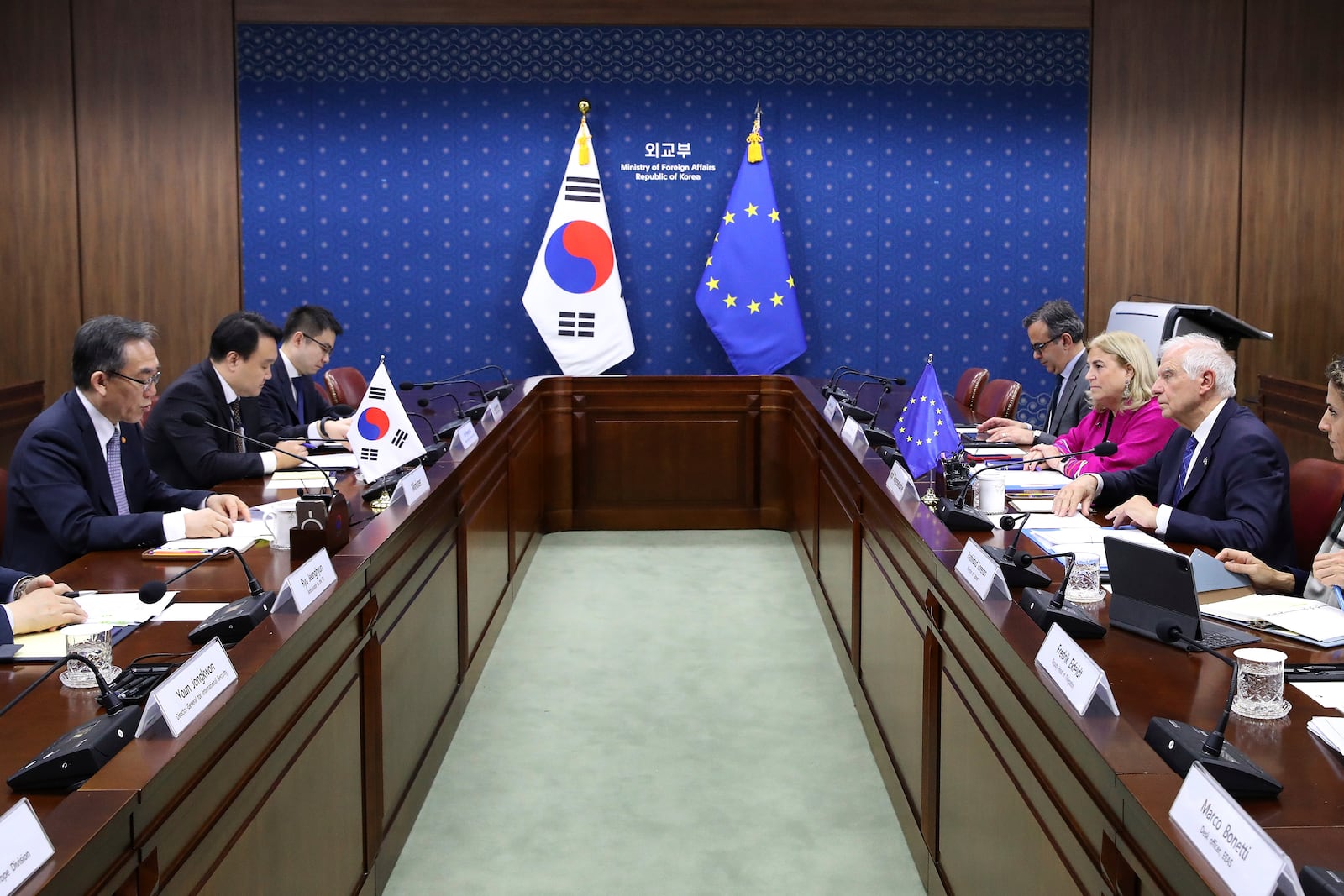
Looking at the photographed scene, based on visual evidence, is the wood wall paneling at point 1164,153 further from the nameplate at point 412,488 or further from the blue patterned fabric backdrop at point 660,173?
the nameplate at point 412,488

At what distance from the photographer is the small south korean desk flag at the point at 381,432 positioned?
11.7ft

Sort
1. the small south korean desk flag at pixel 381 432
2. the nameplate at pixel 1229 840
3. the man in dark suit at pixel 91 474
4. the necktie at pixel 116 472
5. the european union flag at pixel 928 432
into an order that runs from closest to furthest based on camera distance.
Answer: the nameplate at pixel 1229 840 < the man in dark suit at pixel 91 474 < the necktie at pixel 116 472 < the small south korean desk flag at pixel 381 432 < the european union flag at pixel 928 432

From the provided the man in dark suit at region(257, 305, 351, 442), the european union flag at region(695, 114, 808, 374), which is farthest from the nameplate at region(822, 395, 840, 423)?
the european union flag at region(695, 114, 808, 374)

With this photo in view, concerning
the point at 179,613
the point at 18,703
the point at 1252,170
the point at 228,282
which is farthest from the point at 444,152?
the point at 18,703

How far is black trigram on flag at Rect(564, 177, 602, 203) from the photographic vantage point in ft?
24.3

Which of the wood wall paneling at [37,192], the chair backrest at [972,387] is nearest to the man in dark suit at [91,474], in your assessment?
the chair backrest at [972,387]

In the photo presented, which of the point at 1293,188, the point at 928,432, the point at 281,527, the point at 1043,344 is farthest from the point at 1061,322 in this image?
the point at 281,527

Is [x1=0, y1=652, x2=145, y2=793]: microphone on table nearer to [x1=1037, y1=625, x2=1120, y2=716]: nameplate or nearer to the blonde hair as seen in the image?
[x1=1037, y1=625, x2=1120, y2=716]: nameplate

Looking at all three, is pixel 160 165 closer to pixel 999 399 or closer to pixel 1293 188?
pixel 999 399

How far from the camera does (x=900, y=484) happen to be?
344 cm

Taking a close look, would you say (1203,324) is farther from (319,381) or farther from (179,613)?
(179,613)

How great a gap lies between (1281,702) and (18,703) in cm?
181

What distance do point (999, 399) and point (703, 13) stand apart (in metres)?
3.06

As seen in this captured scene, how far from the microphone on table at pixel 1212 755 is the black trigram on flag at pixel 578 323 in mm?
6019
